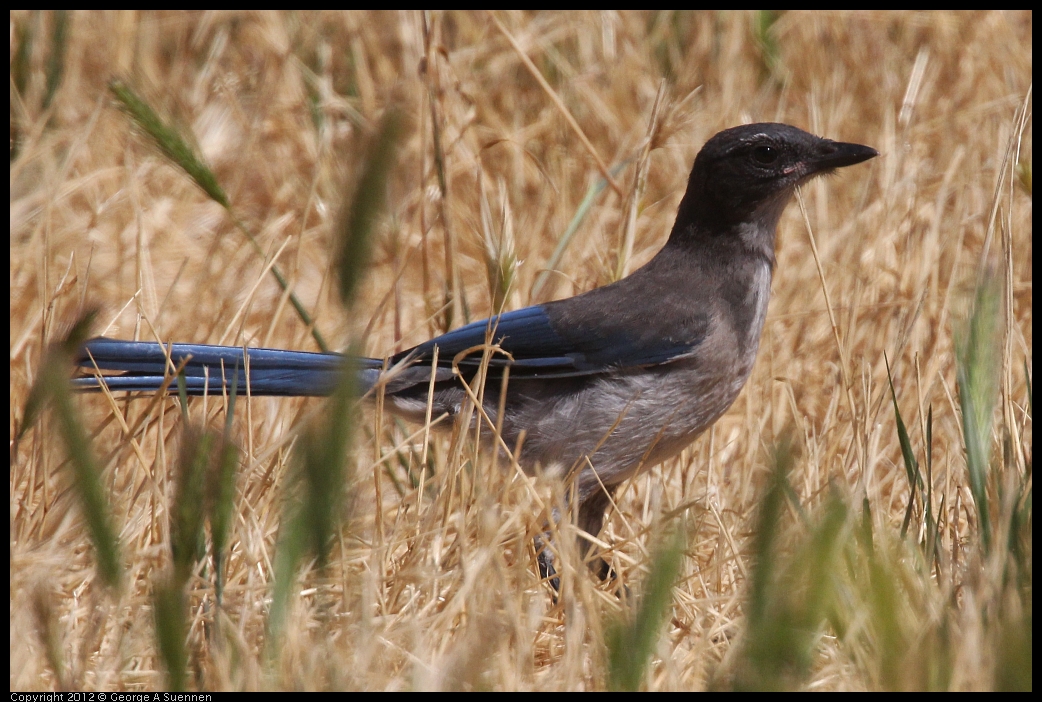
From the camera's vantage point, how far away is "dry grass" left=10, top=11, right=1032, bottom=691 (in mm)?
2387

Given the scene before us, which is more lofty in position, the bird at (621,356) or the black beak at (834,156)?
the black beak at (834,156)

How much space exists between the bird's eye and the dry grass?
37cm

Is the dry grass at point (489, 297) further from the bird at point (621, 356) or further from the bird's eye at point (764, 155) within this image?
the bird's eye at point (764, 155)

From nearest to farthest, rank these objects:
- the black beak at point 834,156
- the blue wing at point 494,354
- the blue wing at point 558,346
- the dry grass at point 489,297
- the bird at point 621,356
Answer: the dry grass at point 489,297, the blue wing at point 494,354, the bird at point 621,356, the blue wing at point 558,346, the black beak at point 834,156

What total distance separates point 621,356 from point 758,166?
803 mm

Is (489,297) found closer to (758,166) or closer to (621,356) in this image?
(621,356)

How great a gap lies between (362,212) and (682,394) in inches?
91.9

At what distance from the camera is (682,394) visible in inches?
136

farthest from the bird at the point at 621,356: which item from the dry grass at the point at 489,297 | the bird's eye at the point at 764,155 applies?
the dry grass at the point at 489,297

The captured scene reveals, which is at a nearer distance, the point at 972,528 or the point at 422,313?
the point at 972,528

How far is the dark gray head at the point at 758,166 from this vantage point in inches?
143

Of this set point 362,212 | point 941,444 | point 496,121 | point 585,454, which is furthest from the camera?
point 496,121

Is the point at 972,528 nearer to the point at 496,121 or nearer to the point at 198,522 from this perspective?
the point at 198,522
